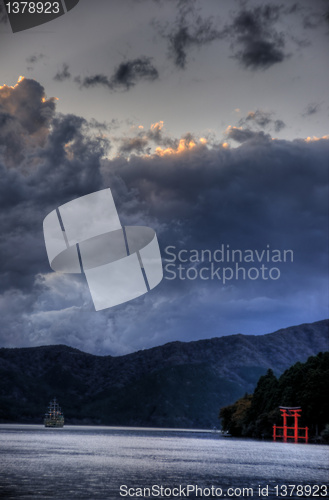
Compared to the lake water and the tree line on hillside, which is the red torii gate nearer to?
the tree line on hillside

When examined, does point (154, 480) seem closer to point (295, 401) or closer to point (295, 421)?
point (295, 421)

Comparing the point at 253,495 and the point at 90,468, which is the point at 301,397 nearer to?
the point at 90,468

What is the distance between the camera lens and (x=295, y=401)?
506 feet

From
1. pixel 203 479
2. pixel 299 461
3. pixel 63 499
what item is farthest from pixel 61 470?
pixel 299 461

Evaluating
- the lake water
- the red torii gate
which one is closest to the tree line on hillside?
the red torii gate

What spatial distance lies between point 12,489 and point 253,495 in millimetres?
17546

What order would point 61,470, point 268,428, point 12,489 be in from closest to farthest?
point 12,489 < point 61,470 < point 268,428

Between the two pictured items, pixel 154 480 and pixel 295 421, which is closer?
pixel 154 480

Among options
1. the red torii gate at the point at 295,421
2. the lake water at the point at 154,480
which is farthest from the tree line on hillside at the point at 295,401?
the lake water at the point at 154,480

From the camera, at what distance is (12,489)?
4356cm

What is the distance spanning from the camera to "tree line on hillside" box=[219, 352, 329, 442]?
141250 mm

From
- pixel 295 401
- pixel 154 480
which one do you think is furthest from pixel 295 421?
pixel 154 480

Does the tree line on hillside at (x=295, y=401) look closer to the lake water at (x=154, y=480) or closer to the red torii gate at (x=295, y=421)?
the red torii gate at (x=295, y=421)

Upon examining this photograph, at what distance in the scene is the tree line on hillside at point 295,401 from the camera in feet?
463
